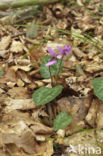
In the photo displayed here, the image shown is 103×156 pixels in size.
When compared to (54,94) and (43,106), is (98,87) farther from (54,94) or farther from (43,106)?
(43,106)

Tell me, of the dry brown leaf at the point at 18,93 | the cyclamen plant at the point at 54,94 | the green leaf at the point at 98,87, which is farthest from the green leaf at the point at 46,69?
the green leaf at the point at 98,87

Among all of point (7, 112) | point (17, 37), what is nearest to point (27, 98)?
point (7, 112)

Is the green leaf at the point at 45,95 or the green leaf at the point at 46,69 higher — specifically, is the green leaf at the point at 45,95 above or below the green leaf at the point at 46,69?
below

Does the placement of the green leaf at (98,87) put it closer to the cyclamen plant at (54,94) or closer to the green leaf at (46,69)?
the cyclamen plant at (54,94)

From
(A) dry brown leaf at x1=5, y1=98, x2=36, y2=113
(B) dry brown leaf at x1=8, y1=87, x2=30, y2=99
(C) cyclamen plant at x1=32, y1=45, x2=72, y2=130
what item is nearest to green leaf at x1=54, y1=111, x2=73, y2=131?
(C) cyclamen plant at x1=32, y1=45, x2=72, y2=130

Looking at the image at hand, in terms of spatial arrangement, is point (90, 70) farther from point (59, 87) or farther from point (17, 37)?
point (17, 37)

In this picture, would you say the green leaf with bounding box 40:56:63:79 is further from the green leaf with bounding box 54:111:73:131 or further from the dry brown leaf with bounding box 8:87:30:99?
the green leaf with bounding box 54:111:73:131

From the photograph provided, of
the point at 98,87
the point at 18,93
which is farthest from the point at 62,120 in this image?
the point at 18,93
